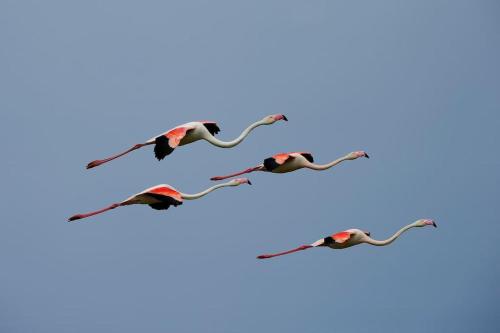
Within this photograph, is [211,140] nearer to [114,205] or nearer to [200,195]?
[200,195]

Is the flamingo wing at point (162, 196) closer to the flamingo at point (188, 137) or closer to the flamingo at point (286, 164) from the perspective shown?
the flamingo at point (188, 137)

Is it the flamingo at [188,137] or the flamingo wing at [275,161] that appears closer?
the flamingo at [188,137]

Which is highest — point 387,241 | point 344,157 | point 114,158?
point 114,158

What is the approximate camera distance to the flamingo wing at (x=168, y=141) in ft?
52.8

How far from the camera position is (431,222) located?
20.1 m

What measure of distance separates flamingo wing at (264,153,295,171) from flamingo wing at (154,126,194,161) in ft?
6.25

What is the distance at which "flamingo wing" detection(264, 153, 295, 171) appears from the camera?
60.1 ft

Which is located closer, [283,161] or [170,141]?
[170,141]

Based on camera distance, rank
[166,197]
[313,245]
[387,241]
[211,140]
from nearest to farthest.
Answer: [166,197]
[211,140]
[313,245]
[387,241]

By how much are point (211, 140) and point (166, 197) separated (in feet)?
5.22

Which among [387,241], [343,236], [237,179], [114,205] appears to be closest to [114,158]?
[114,205]

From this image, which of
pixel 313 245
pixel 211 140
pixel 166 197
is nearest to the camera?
pixel 166 197

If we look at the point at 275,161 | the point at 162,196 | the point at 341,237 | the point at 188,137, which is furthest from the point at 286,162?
the point at 162,196

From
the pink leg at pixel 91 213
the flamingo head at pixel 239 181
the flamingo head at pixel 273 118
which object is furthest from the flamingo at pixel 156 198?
the flamingo head at pixel 273 118
